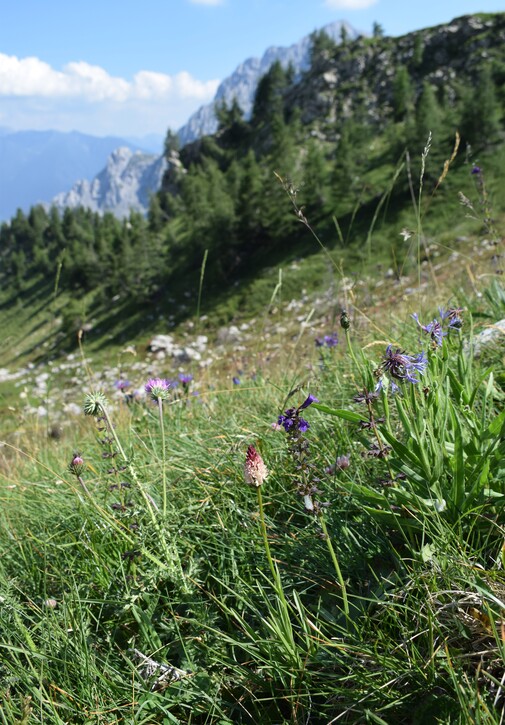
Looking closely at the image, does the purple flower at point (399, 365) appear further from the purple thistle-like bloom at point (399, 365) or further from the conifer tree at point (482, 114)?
the conifer tree at point (482, 114)

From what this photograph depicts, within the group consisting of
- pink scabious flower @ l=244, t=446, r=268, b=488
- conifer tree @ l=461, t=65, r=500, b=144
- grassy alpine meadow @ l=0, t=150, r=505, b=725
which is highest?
conifer tree @ l=461, t=65, r=500, b=144

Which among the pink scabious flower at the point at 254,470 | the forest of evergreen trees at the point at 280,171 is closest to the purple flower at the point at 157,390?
the pink scabious flower at the point at 254,470

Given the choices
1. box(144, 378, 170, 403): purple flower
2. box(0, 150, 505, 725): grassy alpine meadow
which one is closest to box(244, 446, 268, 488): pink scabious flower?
box(0, 150, 505, 725): grassy alpine meadow

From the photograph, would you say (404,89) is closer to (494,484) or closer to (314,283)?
(314,283)

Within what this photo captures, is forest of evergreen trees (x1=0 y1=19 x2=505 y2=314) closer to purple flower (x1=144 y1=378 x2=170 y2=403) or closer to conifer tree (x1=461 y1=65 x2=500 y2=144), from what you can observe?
conifer tree (x1=461 y1=65 x2=500 y2=144)

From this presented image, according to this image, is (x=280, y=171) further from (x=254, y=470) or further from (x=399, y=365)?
(x=254, y=470)

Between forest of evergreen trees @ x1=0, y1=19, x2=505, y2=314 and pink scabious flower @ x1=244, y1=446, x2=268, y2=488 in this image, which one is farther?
forest of evergreen trees @ x1=0, y1=19, x2=505, y2=314

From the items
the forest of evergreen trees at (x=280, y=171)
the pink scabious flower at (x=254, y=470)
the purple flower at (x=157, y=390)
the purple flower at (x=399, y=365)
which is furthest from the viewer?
the forest of evergreen trees at (x=280, y=171)

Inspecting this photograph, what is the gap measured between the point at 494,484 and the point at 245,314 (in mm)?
39828

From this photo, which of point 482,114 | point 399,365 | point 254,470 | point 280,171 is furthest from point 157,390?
point 482,114

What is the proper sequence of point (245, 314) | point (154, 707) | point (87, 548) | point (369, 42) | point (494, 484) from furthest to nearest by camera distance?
point (369, 42) → point (245, 314) → point (87, 548) → point (494, 484) → point (154, 707)

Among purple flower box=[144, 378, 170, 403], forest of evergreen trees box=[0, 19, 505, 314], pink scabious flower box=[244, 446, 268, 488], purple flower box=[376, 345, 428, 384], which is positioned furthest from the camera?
forest of evergreen trees box=[0, 19, 505, 314]

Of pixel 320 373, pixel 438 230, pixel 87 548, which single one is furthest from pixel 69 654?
pixel 438 230

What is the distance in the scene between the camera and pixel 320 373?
3.17 metres
